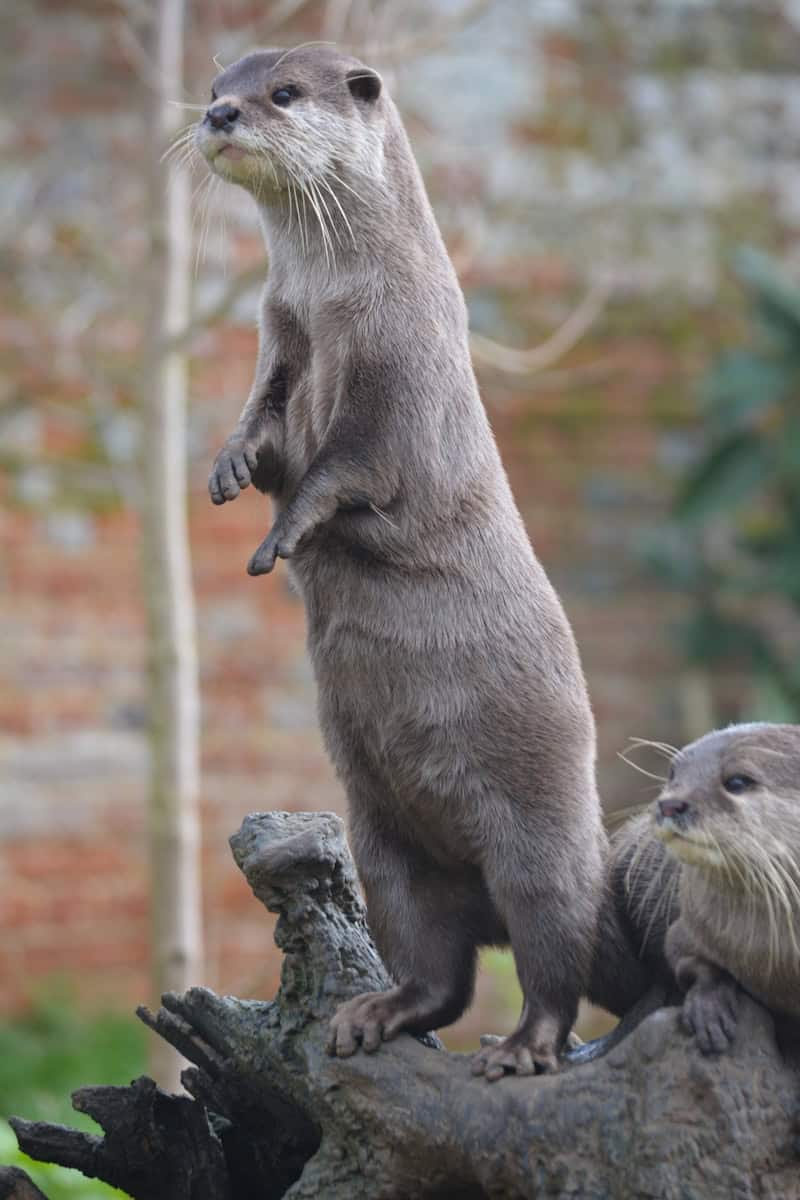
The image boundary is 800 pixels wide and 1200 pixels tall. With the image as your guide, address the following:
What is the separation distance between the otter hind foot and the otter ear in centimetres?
147

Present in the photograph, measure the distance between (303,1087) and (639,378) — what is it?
18.3 ft

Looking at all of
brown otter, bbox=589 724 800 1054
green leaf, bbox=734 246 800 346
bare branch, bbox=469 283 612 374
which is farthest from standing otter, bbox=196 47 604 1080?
green leaf, bbox=734 246 800 346

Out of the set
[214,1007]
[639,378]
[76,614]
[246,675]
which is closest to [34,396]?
[76,614]

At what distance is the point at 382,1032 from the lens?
251 cm

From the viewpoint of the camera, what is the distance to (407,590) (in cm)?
254

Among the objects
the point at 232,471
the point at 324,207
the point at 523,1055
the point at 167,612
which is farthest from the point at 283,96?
the point at 167,612

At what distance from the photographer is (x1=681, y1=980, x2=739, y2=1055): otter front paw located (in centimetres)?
228

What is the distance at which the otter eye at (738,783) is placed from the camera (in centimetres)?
231

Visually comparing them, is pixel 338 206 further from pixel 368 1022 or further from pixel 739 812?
pixel 368 1022

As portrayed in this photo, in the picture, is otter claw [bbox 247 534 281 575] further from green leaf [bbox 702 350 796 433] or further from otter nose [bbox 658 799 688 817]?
green leaf [bbox 702 350 796 433]

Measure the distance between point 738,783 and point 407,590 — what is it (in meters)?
0.58

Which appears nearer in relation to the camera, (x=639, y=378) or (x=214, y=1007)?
(x=214, y=1007)

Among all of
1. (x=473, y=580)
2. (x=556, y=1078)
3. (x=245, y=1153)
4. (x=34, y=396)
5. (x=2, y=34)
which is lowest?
(x=245, y=1153)

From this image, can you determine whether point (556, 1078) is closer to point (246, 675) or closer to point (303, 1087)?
point (303, 1087)
